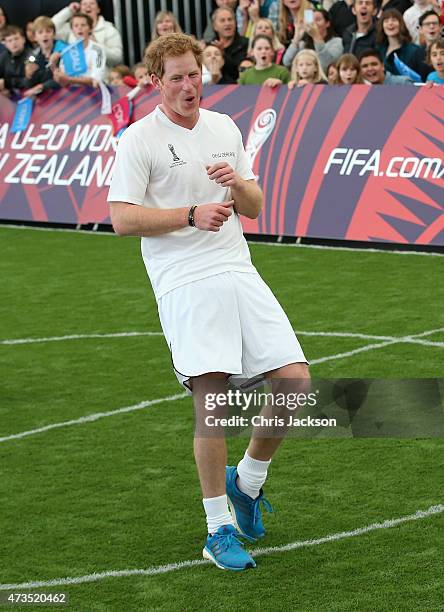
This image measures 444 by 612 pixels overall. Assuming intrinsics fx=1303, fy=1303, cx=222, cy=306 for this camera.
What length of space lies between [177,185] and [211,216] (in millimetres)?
343

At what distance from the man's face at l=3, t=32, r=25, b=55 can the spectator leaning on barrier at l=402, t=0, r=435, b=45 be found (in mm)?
5168

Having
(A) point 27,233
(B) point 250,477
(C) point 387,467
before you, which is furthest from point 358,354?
(A) point 27,233

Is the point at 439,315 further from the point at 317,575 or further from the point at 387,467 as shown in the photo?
the point at 317,575

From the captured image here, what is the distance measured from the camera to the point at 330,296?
11.6m

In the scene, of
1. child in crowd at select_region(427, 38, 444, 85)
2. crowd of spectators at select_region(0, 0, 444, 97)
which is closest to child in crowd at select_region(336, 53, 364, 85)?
crowd of spectators at select_region(0, 0, 444, 97)

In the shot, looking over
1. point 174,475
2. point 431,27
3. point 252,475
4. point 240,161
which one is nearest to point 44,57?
point 431,27

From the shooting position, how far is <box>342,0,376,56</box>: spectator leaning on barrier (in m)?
14.9

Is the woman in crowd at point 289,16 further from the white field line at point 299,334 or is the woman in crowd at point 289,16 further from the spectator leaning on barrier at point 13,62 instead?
the white field line at point 299,334

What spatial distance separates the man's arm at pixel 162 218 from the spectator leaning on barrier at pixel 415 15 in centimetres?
1009

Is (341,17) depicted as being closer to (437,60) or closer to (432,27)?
(432,27)

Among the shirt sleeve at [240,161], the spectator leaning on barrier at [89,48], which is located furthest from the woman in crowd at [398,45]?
the shirt sleeve at [240,161]

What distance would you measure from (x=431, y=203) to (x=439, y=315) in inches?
101

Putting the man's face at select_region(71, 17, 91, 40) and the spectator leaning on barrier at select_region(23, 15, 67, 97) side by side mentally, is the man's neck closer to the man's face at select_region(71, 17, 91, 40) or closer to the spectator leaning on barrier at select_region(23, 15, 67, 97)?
the spectator leaning on barrier at select_region(23, 15, 67, 97)

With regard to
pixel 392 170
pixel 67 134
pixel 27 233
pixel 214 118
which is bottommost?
pixel 27 233
